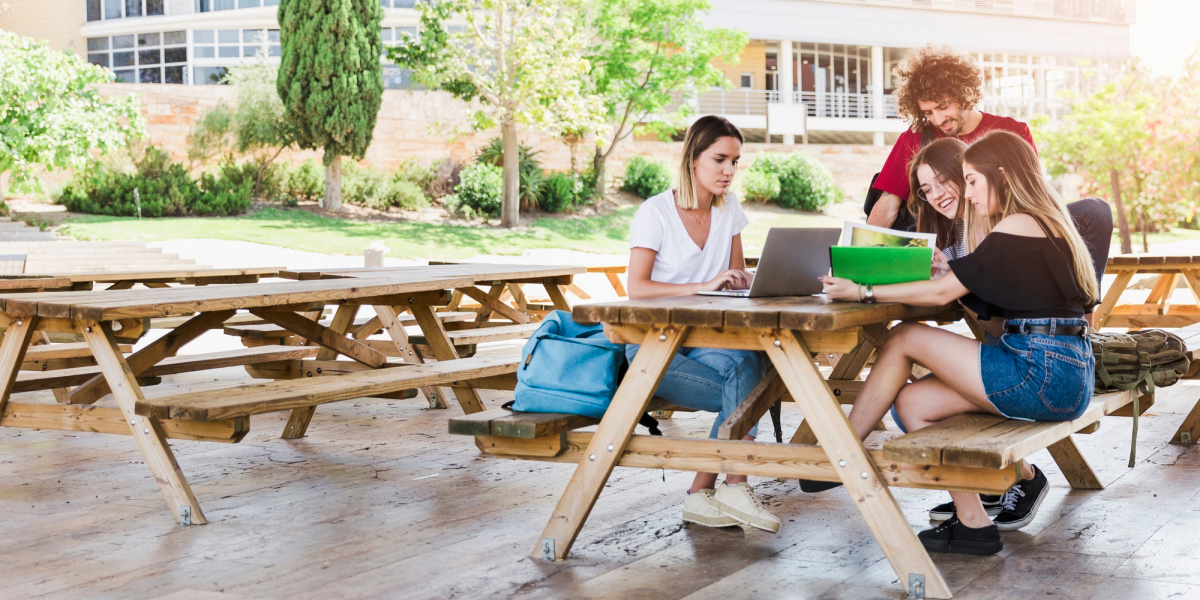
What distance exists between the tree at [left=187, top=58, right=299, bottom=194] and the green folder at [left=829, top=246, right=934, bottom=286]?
20059 millimetres

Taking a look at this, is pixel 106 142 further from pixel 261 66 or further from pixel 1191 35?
pixel 1191 35

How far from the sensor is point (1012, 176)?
3.01 meters

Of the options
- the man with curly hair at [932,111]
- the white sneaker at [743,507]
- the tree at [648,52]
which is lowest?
the white sneaker at [743,507]

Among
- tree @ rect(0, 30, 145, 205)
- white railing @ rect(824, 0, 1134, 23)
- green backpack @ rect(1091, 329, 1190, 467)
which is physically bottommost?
green backpack @ rect(1091, 329, 1190, 467)

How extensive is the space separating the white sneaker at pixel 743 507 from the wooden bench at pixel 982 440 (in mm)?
607

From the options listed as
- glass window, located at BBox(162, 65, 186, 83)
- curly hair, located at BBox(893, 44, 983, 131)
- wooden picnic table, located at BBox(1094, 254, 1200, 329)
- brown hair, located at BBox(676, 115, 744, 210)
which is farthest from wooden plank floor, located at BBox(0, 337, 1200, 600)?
glass window, located at BBox(162, 65, 186, 83)

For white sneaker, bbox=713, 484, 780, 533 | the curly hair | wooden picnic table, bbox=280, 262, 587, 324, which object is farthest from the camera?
wooden picnic table, bbox=280, 262, 587, 324

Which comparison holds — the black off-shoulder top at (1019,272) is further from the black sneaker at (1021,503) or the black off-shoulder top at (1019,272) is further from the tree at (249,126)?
the tree at (249,126)

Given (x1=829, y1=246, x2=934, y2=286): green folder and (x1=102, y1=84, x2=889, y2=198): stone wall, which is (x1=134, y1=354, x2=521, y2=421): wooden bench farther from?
(x1=102, y1=84, x2=889, y2=198): stone wall

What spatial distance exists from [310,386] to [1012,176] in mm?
2342

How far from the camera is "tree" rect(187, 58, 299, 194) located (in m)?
22.3

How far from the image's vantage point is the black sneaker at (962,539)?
3.09m

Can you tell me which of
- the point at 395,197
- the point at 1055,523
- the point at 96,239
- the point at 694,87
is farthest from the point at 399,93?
the point at 1055,523

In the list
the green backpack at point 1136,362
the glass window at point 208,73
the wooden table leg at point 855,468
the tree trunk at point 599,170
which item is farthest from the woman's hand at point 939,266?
the glass window at point 208,73
